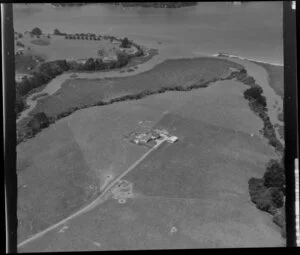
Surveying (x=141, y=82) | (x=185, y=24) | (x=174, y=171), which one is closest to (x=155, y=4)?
(x=185, y=24)

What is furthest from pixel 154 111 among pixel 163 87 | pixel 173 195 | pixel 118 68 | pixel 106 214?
pixel 106 214

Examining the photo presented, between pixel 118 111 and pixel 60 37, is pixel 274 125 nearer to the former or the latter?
pixel 118 111

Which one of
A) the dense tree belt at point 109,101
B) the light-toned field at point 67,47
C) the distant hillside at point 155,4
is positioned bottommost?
the dense tree belt at point 109,101

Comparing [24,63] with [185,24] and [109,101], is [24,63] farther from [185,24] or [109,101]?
[185,24]

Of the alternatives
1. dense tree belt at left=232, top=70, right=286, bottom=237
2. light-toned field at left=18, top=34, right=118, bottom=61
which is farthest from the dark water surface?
dense tree belt at left=232, top=70, right=286, bottom=237

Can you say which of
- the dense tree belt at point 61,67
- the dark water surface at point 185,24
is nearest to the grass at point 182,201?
the dense tree belt at point 61,67

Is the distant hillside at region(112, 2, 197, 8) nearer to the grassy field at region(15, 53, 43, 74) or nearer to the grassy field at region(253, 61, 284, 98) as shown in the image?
the grassy field at region(253, 61, 284, 98)

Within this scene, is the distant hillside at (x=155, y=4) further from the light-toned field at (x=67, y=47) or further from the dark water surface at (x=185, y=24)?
the light-toned field at (x=67, y=47)
